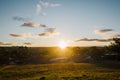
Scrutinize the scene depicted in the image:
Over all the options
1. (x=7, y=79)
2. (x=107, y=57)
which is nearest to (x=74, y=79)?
(x=7, y=79)

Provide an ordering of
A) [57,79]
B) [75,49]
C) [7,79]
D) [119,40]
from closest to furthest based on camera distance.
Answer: [57,79], [7,79], [119,40], [75,49]

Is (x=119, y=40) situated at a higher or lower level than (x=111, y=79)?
higher

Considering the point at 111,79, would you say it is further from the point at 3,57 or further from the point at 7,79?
the point at 3,57

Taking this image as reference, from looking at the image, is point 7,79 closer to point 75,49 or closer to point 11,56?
point 11,56

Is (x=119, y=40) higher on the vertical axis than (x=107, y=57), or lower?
higher

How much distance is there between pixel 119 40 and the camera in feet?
300

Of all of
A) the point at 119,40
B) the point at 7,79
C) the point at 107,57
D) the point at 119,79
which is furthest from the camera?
the point at 107,57

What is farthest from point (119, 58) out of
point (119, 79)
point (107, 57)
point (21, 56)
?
point (119, 79)

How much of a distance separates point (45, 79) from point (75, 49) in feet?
414

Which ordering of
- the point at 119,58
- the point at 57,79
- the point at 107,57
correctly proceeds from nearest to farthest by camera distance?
1. the point at 57,79
2. the point at 119,58
3. the point at 107,57

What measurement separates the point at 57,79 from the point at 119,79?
10593mm

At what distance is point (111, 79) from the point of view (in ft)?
114

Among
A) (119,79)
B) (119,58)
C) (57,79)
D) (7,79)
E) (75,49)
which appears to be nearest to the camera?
(119,79)

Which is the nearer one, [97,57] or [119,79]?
[119,79]
